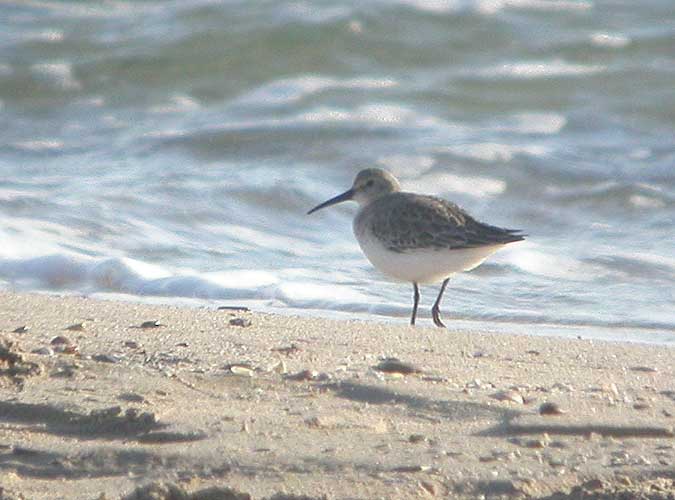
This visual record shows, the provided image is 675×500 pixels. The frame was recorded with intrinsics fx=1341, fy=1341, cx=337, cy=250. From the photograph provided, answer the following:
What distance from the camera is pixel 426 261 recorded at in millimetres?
6164

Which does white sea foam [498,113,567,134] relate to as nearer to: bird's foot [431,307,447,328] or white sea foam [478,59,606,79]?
white sea foam [478,59,606,79]

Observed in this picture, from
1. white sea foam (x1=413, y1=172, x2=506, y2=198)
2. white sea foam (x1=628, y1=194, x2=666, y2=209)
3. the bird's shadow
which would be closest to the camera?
the bird's shadow

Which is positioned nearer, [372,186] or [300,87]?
[372,186]

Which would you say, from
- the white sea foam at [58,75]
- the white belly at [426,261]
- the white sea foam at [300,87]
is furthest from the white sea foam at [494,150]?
the white sea foam at [58,75]

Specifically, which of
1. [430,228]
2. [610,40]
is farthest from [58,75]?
[430,228]

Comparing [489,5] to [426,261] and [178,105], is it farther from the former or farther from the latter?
[426,261]

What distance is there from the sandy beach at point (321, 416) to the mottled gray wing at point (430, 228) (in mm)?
1308

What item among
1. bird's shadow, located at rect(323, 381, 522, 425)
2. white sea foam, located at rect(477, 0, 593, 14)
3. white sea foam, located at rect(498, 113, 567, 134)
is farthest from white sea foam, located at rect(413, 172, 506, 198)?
bird's shadow, located at rect(323, 381, 522, 425)

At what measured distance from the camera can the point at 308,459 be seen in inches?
127

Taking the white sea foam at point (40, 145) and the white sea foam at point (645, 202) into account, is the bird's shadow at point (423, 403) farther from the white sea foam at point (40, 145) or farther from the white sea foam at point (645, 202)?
the white sea foam at point (40, 145)

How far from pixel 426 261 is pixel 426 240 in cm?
10

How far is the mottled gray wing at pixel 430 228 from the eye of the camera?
6.05m

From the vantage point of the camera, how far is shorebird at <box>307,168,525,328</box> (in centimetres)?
606

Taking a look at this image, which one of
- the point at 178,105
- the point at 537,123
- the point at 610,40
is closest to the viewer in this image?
the point at 537,123
